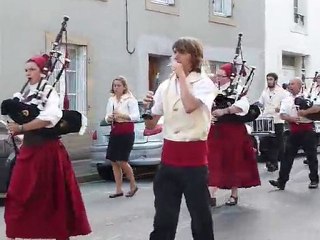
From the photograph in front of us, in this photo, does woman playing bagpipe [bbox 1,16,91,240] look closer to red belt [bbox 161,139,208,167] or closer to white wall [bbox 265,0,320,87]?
red belt [bbox 161,139,208,167]

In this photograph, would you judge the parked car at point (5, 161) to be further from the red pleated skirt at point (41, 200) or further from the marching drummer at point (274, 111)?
the marching drummer at point (274, 111)

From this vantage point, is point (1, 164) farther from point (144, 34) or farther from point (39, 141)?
point (144, 34)

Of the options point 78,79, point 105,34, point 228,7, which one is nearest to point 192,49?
point 78,79

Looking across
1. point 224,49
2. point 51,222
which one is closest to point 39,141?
point 51,222

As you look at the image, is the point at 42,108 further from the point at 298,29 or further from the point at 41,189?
the point at 298,29

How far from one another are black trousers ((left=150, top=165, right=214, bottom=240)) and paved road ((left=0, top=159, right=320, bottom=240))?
188 centimetres

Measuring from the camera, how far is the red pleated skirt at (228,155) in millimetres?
9328

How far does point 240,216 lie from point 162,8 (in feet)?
35.8

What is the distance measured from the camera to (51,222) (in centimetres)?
634

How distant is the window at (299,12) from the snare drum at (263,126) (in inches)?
440

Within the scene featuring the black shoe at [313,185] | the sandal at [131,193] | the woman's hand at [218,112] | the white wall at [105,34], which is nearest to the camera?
the woman's hand at [218,112]

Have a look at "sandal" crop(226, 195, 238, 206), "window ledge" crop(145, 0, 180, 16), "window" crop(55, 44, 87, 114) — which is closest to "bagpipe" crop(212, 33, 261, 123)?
"sandal" crop(226, 195, 238, 206)

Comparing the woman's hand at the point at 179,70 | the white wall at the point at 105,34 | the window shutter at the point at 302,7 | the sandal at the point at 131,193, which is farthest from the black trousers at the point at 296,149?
the window shutter at the point at 302,7

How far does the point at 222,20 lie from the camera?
21.4 m
